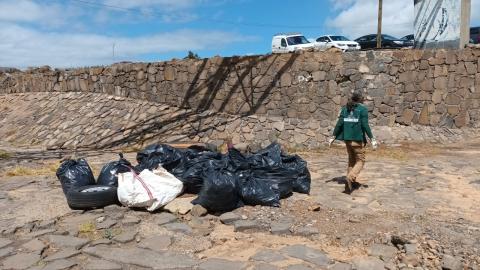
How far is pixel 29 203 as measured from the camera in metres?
6.78

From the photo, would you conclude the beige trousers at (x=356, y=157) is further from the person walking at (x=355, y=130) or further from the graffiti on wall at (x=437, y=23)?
the graffiti on wall at (x=437, y=23)

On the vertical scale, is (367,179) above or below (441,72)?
below

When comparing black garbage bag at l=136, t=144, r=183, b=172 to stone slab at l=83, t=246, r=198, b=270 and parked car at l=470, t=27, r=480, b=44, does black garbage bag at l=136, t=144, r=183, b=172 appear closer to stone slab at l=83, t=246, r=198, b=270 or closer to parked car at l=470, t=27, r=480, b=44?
stone slab at l=83, t=246, r=198, b=270

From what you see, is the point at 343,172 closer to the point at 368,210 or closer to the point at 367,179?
the point at 367,179

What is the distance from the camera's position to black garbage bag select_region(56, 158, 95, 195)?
22.1ft

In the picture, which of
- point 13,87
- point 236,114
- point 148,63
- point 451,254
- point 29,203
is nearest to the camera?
point 451,254

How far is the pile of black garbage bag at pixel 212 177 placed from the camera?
6.30m

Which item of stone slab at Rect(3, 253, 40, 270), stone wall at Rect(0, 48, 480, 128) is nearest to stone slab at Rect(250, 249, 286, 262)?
stone slab at Rect(3, 253, 40, 270)

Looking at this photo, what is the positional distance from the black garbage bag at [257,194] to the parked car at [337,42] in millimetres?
19214

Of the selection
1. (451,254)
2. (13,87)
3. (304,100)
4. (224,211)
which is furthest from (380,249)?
(13,87)

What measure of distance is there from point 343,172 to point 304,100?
4910 mm

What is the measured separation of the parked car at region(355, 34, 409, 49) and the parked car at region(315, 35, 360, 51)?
231 cm

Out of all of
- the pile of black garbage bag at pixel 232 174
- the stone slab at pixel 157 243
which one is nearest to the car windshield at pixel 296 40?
the pile of black garbage bag at pixel 232 174

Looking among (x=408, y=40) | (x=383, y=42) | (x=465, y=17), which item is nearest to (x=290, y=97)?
(x=465, y=17)
